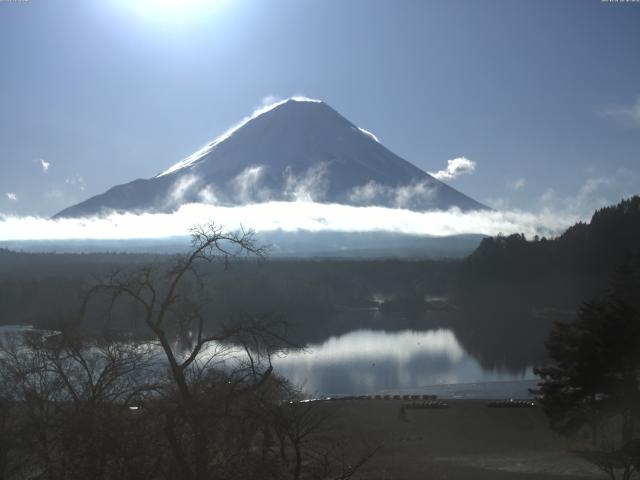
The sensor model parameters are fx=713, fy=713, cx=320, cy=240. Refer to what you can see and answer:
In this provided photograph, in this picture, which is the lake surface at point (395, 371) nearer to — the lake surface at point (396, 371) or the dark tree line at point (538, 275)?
the lake surface at point (396, 371)

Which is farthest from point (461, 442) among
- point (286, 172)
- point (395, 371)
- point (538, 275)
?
point (286, 172)

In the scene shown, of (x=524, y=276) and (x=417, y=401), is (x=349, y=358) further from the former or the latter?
(x=524, y=276)

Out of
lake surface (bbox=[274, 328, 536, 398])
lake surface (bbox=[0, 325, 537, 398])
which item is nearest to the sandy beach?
lake surface (bbox=[274, 328, 536, 398])

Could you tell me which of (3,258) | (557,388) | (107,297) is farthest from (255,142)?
(107,297)

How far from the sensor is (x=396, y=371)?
21.5 m

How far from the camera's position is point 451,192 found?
91438mm

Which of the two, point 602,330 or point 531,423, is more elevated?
point 602,330

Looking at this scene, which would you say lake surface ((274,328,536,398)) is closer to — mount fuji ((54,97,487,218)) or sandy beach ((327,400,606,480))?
sandy beach ((327,400,606,480))

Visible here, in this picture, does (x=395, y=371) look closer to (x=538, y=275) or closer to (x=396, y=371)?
(x=396, y=371)

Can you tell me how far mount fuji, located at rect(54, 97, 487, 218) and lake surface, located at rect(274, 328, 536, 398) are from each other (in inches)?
1941

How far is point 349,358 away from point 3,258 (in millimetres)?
37996

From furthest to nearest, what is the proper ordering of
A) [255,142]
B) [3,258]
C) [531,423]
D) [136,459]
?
[255,142] → [3,258] → [531,423] → [136,459]

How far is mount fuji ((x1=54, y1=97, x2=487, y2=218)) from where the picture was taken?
77.6 m

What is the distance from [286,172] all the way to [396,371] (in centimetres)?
5890
